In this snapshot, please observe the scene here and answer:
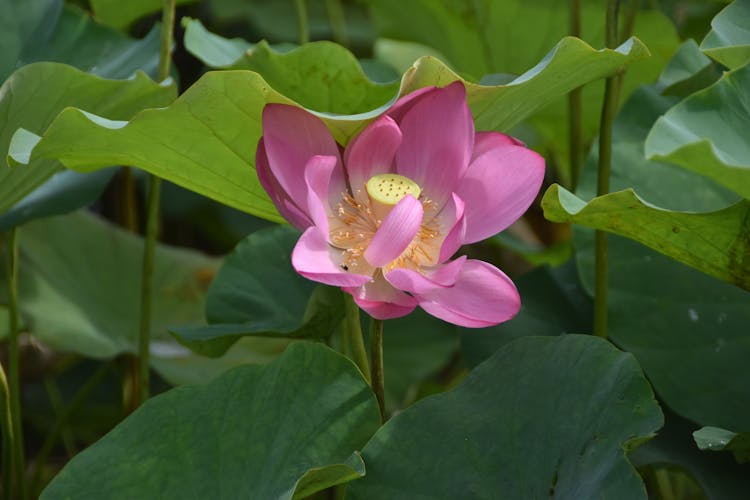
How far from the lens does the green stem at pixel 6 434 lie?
1023 millimetres

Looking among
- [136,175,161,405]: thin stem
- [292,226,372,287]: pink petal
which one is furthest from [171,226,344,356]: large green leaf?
[292,226,372,287]: pink petal

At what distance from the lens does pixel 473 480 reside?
81 centimetres

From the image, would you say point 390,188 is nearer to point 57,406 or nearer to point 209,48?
point 209,48

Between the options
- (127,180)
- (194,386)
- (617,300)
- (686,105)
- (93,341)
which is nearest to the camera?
(686,105)

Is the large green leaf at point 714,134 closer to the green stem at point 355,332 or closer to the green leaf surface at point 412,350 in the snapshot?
the green stem at point 355,332

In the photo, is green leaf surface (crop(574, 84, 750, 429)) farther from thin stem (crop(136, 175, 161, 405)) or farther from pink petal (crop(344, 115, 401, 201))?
thin stem (crop(136, 175, 161, 405))

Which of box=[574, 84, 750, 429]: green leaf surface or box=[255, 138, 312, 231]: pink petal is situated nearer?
box=[255, 138, 312, 231]: pink petal

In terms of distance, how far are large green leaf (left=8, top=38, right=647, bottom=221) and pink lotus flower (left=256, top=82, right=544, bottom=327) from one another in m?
0.02

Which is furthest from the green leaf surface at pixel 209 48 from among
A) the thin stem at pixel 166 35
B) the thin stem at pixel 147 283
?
the thin stem at pixel 147 283

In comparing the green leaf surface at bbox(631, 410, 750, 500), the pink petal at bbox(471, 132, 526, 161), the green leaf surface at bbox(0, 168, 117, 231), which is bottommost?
the green leaf surface at bbox(631, 410, 750, 500)

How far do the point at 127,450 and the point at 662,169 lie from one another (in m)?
0.62

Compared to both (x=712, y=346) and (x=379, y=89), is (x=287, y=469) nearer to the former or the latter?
(x=379, y=89)

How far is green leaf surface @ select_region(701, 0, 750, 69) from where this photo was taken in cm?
84

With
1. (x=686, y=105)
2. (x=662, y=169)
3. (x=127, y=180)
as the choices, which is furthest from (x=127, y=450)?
(x=127, y=180)
